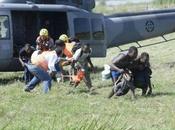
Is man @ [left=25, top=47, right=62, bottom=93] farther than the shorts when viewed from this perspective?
Yes

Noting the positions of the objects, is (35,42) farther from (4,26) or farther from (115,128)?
(115,128)

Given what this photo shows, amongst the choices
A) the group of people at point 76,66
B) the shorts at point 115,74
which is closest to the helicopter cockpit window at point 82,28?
the group of people at point 76,66

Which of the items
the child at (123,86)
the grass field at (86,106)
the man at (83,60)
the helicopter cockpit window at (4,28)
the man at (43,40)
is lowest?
the grass field at (86,106)

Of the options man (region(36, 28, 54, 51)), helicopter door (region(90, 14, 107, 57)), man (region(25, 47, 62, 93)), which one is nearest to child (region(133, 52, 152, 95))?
man (region(25, 47, 62, 93))

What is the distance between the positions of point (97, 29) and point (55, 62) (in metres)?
5.67

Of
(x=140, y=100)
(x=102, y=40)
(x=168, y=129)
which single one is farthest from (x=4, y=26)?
(x=168, y=129)

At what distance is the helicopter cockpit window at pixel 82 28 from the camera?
1850cm

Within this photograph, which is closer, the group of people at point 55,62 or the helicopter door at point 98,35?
the group of people at point 55,62

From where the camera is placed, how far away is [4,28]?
16875 mm

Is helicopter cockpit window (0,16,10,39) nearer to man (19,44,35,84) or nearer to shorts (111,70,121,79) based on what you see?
man (19,44,35,84)

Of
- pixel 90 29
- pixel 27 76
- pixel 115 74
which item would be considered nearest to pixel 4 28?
pixel 27 76

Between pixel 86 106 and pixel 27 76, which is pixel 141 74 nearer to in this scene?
pixel 86 106

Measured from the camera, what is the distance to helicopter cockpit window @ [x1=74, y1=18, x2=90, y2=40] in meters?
18.5

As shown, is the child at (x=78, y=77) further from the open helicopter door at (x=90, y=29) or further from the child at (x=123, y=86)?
the open helicopter door at (x=90, y=29)
